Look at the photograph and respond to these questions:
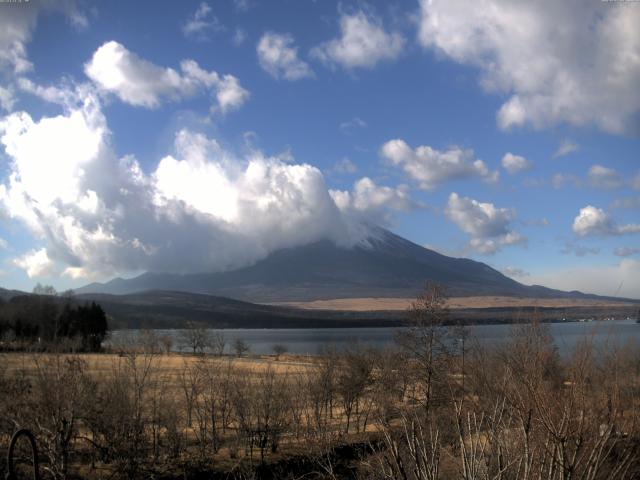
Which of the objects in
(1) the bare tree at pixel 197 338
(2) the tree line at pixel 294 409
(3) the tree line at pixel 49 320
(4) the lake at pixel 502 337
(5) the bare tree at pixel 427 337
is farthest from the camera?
(1) the bare tree at pixel 197 338

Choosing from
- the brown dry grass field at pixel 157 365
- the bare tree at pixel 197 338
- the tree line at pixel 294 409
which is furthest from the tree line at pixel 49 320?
the tree line at pixel 294 409

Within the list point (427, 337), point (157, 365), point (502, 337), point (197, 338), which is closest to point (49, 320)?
point (197, 338)

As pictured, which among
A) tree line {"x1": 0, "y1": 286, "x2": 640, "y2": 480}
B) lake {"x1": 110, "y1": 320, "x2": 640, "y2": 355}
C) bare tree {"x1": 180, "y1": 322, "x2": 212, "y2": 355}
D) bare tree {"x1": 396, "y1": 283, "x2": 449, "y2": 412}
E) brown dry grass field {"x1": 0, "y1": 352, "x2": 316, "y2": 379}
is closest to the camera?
lake {"x1": 110, "y1": 320, "x2": 640, "y2": 355}

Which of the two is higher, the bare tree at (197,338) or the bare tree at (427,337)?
the bare tree at (427,337)

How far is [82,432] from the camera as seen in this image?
25.4 meters

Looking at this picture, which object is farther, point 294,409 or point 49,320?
point 49,320

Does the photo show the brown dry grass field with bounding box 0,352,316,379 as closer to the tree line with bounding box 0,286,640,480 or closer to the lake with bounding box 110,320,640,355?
the tree line with bounding box 0,286,640,480

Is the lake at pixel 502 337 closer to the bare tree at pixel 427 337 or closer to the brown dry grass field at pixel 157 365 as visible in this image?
the bare tree at pixel 427 337

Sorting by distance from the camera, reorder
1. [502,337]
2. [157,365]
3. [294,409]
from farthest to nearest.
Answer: [502,337], [157,365], [294,409]

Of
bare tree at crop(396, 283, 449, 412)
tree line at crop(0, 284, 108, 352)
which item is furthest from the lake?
tree line at crop(0, 284, 108, 352)

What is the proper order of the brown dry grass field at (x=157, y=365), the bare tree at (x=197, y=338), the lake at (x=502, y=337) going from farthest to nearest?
the bare tree at (x=197, y=338)
the brown dry grass field at (x=157, y=365)
the lake at (x=502, y=337)

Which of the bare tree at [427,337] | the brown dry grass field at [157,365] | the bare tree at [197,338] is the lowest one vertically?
the bare tree at [197,338]

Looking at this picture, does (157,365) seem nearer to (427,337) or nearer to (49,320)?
(427,337)


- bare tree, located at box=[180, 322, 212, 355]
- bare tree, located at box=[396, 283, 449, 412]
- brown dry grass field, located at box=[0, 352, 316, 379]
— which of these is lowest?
bare tree, located at box=[180, 322, 212, 355]
